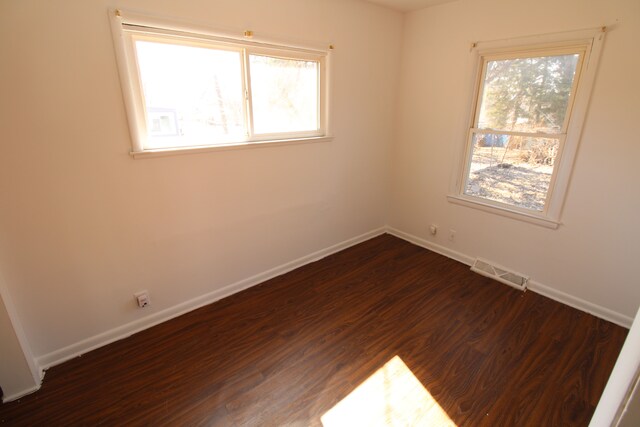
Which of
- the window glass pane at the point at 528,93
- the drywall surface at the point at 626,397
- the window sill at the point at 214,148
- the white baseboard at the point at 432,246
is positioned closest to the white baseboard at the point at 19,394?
the window sill at the point at 214,148

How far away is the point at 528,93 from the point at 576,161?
0.68 meters

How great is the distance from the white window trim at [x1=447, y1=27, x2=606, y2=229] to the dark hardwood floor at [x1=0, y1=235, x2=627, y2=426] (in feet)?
2.39

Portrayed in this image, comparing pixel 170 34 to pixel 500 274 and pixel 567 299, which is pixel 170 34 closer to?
pixel 500 274

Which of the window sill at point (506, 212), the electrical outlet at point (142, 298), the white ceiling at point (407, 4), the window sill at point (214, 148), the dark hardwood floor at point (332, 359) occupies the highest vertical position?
the white ceiling at point (407, 4)

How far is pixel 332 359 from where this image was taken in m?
2.05

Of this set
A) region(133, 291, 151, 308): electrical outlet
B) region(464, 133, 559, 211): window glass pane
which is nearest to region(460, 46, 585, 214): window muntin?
region(464, 133, 559, 211): window glass pane

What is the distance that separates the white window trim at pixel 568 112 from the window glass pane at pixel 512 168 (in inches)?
2.5

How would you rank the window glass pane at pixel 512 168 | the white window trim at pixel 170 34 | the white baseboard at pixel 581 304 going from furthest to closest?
the window glass pane at pixel 512 168 < the white baseboard at pixel 581 304 < the white window trim at pixel 170 34

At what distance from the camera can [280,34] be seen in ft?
8.00

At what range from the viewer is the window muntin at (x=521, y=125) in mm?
2430

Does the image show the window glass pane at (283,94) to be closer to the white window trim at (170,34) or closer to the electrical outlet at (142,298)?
the white window trim at (170,34)

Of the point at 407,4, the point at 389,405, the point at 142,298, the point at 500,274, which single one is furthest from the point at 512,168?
the point at 142,298

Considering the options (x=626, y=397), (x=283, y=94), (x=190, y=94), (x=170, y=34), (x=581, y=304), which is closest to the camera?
(x=626, y=397)

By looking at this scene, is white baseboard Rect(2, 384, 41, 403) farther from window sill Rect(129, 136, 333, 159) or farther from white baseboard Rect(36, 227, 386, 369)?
window sill Rect(129, 136, 333, 159)
